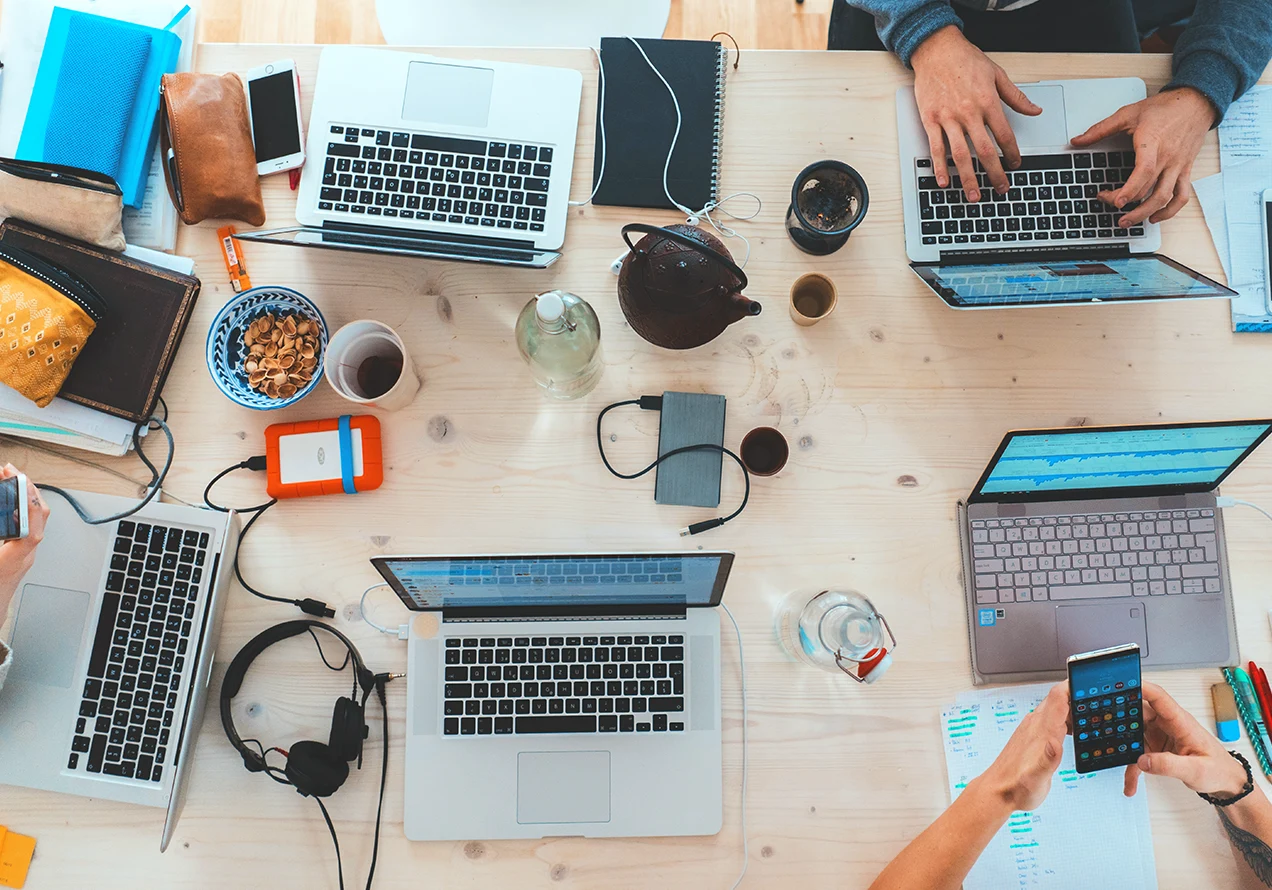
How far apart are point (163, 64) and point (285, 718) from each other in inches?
37.1

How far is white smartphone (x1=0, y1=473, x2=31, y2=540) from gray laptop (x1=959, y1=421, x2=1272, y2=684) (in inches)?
47.0

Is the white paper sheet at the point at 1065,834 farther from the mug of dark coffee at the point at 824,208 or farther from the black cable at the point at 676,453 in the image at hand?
the mug of dark coffee at the point at 824,208

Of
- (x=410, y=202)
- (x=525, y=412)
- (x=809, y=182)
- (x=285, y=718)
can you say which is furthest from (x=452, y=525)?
(x=809, y=182)

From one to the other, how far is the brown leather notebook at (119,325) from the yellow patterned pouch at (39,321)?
0.03m

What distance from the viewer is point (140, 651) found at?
976 millimetres

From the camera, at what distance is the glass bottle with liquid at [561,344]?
2.92 feet

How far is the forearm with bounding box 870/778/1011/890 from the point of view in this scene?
2.96ft

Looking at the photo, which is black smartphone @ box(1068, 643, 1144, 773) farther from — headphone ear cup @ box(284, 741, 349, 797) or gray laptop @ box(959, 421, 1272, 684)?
headphone ear cup @ box(284, 741, 349, 797)

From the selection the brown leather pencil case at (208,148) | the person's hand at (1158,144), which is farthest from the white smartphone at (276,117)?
the person's hand at (1158,144)

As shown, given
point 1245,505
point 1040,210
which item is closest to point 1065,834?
point 1245,505

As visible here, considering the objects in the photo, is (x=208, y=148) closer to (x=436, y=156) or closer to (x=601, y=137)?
(x=436, y=156)

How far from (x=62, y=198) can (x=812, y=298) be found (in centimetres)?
103

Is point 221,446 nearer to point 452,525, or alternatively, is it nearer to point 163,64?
point 452,525

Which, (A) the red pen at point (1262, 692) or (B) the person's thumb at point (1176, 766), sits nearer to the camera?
(B) the person's thumb at point (1176, 766)
